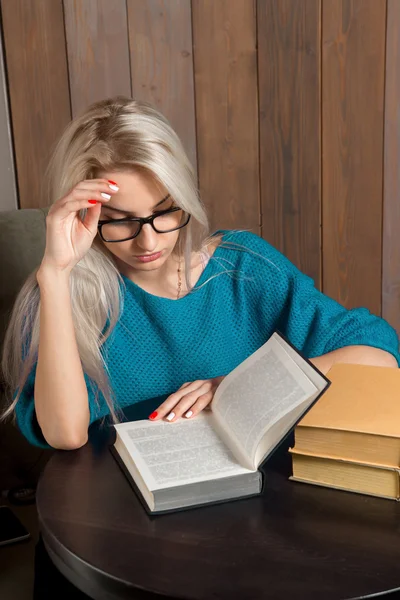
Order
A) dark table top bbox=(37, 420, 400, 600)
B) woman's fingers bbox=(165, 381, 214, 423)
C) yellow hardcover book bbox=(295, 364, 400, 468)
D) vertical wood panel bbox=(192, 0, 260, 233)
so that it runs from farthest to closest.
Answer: vertical wood panel bbox=(192, 0, 260, 233)
woman's fingers bbox=(165, 381, 214, 423)
yellow hardcover book bbox=(295, 364, 400, 468)
dark table top bbox=(37, 420, 400, 600)

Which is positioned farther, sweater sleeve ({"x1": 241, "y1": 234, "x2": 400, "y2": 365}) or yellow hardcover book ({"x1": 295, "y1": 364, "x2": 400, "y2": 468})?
sweater sleeve ({"x1": 241, "y1": 234, "x2": 400, "y2": 365})

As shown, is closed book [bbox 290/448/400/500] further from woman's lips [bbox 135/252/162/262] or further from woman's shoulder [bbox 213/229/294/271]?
woman's shoulder [bbox 213/229/294/271]

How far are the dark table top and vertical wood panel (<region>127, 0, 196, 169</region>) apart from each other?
131 cm

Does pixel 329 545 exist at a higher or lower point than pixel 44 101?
lower

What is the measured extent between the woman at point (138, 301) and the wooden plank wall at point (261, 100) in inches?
20.7

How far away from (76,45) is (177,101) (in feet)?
1.05

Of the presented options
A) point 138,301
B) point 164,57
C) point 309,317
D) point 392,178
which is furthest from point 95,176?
point 392,178

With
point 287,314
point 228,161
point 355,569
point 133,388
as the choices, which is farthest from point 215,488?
point 228,161

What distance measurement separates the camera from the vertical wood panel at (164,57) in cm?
196

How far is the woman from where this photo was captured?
1209 millimetres

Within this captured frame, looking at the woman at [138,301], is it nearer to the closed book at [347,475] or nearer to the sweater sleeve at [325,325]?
the sweater sleeve at [325,325]

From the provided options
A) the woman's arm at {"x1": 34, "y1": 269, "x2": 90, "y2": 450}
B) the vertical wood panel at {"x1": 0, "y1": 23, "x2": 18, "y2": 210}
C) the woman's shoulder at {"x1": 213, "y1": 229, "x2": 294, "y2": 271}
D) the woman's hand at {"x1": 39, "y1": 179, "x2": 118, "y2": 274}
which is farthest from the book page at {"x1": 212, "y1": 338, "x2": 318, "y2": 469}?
the vertical wood panel at {"x1": 0, "y1": 23, "x2": 18, "y2": 210}

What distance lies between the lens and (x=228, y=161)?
210cm

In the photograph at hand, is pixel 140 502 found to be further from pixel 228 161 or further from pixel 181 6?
pixel 181 6
